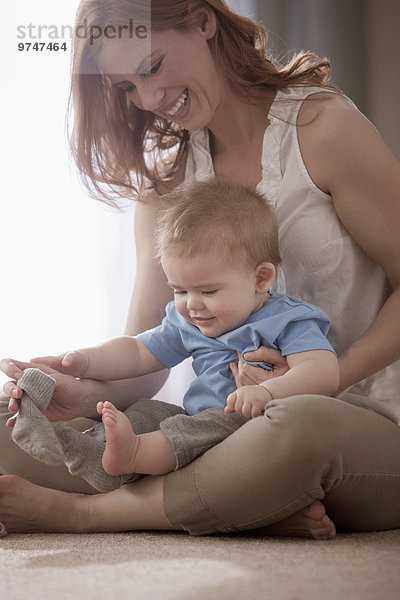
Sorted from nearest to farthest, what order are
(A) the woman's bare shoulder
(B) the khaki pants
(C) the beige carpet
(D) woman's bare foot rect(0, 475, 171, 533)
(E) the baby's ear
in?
(C) the beige carpet < (B) the khaki pants < (D) woman's bare foot rect(0, 475, 171, 533) < (E) the baby's ear < (A) the woman's bare shoulder

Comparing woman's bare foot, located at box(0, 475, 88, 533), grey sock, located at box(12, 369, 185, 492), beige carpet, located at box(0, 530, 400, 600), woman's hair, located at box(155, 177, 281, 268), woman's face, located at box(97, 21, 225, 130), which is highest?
woman's face, located at box(97, 21, 225, 130)

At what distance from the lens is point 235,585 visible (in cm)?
75

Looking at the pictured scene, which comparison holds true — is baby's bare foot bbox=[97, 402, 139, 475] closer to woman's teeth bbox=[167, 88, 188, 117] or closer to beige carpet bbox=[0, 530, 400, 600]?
beige carpet bbox=[0, 530, 400, 600]

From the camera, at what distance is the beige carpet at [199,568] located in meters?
0.73

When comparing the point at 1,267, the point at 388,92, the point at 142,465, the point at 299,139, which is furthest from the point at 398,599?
the point at 388,92

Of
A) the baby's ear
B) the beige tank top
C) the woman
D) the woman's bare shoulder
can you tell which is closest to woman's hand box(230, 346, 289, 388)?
the woman

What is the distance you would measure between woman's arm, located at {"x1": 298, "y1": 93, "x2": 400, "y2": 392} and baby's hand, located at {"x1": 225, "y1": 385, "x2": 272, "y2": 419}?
255mm

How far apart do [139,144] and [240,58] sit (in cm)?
32

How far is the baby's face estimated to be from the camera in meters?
1.13

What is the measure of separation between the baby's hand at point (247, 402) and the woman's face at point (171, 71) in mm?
614

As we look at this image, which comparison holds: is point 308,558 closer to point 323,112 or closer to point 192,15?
point 323,112

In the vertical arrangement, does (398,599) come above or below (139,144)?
below

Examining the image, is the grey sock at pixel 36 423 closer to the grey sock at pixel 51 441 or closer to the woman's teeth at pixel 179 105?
the grey sock at pixel 51 441

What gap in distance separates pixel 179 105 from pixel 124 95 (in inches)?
7.3
